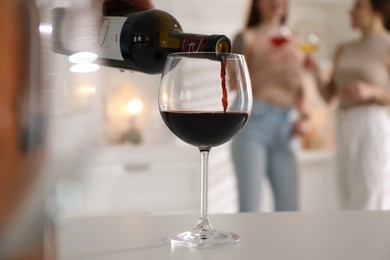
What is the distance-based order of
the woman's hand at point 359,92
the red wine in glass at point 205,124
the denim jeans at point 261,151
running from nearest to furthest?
the red wine in glass at point 205,124, the denim jeans at point 261,151, the woman's hand at point 359,92

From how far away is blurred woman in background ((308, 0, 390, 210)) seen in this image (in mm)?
2967

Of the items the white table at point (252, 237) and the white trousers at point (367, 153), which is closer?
the white table at point (252, 237)

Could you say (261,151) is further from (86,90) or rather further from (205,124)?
(86,90)

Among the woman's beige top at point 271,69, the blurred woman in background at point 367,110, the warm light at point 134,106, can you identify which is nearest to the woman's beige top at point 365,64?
the blurred woman in background at point 367,110

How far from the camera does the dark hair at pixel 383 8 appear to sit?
2.99 meters

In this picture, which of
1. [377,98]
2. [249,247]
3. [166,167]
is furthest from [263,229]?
[166,167]

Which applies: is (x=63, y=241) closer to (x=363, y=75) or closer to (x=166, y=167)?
(x=363, y=75)

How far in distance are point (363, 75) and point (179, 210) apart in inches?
49.0

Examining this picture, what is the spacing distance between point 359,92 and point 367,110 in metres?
0.18

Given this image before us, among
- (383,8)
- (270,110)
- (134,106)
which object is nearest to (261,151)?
(270,110)

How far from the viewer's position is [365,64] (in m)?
2.98

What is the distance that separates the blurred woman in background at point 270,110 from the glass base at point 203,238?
2.02 meters

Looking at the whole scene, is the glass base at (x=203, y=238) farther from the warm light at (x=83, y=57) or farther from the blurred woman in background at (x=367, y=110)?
the blurred woman in background at (x=367, y=110)

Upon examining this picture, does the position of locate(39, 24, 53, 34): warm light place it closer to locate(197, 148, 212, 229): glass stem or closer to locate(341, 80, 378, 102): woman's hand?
locate(197, 148, 212, 229): glass stem
